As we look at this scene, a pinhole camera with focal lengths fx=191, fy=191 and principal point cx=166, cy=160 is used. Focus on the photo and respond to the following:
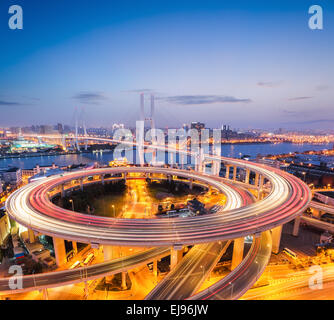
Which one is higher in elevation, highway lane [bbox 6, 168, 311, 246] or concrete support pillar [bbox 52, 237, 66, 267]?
highway lane [bbox 6, 168, 311, 246]

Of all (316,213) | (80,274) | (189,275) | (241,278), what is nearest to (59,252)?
(80,274)

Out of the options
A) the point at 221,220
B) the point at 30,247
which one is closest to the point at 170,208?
the point at 221,220

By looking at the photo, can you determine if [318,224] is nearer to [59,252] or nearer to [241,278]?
[241,278]

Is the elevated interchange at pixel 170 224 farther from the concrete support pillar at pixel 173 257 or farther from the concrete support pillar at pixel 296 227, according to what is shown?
the concrete support pillar at pixel 296 227

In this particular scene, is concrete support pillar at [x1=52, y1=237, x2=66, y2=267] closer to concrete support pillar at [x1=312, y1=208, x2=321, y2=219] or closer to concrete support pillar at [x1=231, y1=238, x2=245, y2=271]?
concrete support pillar at [x1=231, y1=238, x2=245, y2=271]

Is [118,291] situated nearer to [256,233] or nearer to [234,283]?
[234,283]

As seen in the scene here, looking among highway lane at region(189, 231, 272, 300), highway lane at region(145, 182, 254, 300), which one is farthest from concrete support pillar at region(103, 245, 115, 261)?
highway lane at region(189, 231, 272, 300)

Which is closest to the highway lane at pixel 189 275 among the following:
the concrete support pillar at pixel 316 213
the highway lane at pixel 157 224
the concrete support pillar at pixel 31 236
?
the highway lane at pixel 157 224
